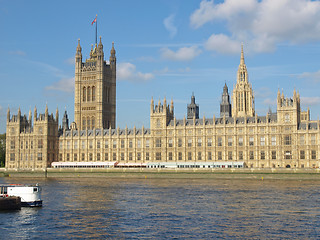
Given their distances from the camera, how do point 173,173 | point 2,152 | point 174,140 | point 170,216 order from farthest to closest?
point 2,152, point 174,140, point 173,173, point 170,216

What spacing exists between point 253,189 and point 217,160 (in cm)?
5034

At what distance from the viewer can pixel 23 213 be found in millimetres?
62000

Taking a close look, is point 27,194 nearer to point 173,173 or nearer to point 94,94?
point 173,173

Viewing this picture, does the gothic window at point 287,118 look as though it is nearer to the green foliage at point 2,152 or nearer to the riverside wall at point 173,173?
the riverside wall at point 173,173

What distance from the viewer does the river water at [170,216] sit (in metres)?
49.3

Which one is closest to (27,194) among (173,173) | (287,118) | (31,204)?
(31,204)

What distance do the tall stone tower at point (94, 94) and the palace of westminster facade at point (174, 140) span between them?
3.48 ft

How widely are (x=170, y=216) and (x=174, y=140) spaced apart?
8883 cm

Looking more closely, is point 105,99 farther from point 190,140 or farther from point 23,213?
point 23,213

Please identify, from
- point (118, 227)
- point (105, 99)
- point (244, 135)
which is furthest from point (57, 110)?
point (118, 227)

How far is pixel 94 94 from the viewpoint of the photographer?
19338cm

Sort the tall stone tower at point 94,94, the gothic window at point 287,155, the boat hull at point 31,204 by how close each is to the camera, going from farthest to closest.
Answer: the tall stone tower at point 94,94 < the gothic window at point 287,155 < the boat hull at point 31,204

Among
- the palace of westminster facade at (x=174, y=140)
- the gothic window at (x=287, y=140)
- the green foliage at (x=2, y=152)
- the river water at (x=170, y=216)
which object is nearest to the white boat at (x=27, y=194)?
the river water at (x=170, y=216)

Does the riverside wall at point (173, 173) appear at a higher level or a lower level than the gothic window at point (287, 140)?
lower
